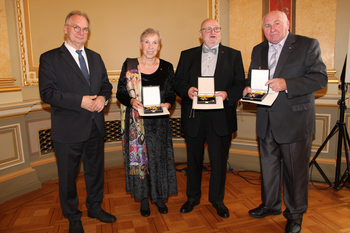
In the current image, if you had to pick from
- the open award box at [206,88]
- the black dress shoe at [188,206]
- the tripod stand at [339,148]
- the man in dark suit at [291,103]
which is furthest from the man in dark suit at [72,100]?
the tripod stand at [339,148]

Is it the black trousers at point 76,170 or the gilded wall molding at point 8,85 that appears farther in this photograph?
the gilded wall molding at point 8,85

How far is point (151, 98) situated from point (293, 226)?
168 centimetres

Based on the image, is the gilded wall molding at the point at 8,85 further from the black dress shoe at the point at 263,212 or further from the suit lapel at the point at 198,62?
the black dress shoe at the point at 263,212

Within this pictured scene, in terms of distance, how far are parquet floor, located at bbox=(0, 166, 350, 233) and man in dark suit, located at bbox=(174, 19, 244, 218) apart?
163mm

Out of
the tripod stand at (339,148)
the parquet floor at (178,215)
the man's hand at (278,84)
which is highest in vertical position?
the man's hand at (278,84)

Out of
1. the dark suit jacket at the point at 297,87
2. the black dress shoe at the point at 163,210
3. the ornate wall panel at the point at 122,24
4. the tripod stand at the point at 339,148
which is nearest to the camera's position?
the dark suit jacket at the point at 297,87

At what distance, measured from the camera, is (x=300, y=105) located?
7.06 ft

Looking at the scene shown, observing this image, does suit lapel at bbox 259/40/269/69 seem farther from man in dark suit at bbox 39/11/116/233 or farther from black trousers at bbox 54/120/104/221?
black trousers at bbox 54/120/104/221

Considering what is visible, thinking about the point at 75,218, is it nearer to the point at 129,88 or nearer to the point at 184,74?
the point at 129,88

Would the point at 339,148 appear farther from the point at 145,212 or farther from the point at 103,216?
the point at 103,216

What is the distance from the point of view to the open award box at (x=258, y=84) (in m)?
2.12

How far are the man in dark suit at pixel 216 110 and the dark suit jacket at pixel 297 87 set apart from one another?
398mm

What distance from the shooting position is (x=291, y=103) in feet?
7.09

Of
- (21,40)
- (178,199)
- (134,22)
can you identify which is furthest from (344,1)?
(21,40)
